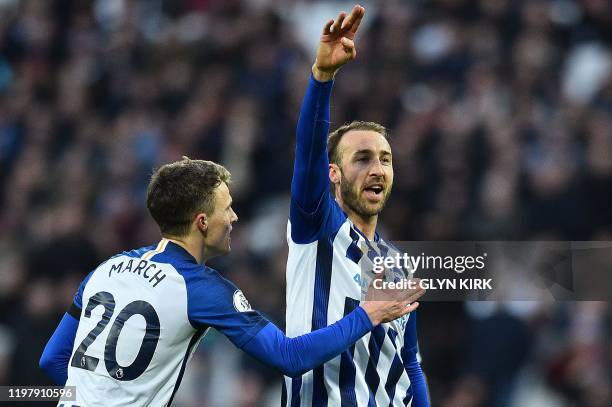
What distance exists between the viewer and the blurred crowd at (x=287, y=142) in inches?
276

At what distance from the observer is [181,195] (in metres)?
3.64

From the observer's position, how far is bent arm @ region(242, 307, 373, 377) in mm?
3492

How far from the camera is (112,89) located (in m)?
9.85

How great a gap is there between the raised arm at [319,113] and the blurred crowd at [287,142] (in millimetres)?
3091

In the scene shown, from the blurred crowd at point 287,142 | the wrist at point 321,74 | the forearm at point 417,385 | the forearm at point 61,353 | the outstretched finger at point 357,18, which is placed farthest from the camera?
the blurred crowd at point 287,142

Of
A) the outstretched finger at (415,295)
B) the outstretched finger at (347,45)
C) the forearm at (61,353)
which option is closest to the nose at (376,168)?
the outstretched finger at (415,295)

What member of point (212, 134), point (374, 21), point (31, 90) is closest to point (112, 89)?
point (31, 90)

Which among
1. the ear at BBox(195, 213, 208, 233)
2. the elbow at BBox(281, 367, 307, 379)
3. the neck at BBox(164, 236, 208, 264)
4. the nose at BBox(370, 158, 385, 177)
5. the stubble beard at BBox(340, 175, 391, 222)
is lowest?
the elbow at BBox(281, 367, 307, 379)

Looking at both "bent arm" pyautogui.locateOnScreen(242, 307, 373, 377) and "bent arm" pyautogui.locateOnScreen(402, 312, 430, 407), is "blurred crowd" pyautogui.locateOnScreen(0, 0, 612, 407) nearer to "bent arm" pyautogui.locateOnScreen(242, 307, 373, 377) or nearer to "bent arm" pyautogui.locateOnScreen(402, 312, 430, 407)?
"bent arm" pyautogui.locateOnScreen(402, 312, 430, 407)

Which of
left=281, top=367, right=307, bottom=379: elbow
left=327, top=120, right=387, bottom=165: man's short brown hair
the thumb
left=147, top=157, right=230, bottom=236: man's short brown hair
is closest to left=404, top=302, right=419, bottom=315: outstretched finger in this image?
left=281, top=367, right=307, bottom=379: elbow

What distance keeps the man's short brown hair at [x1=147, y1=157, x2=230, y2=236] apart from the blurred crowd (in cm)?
311

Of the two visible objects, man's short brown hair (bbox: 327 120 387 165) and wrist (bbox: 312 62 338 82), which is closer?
wrist (bbox: 312 62 338 82)

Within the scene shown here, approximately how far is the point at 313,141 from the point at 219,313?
2.16 feet

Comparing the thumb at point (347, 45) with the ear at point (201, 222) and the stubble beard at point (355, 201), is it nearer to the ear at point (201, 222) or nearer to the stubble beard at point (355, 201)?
the stubble beard at point (355, 201)
